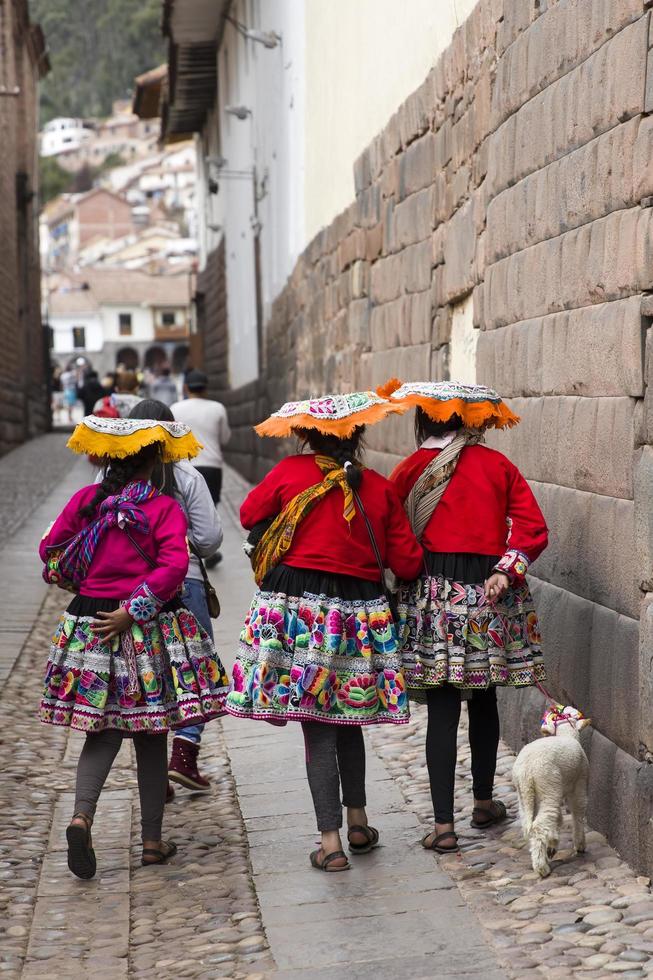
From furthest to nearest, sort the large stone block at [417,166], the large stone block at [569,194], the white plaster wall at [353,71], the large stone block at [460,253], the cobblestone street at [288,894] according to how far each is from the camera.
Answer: the white plaster wall at [353,71], the large stone block at [417,166], the large stone block at [460,253], the large stone block at [569,194], the cobblestone street at [288,894]

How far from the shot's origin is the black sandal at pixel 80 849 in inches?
201

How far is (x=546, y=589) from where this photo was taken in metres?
6.20

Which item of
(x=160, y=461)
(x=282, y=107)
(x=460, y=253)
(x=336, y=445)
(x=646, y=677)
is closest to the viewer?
(x=646, y=677)

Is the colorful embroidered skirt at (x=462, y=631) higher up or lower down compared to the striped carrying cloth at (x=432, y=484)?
lower down

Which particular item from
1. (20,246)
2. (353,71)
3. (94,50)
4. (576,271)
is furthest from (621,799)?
(94,50)

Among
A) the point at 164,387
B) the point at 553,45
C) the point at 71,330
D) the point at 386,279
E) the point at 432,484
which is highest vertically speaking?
the point at 553,45

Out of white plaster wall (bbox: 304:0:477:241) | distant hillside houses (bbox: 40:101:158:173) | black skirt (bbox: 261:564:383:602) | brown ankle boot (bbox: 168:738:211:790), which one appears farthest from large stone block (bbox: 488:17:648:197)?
distant hillside houses (bbox: 40:101:158:173)

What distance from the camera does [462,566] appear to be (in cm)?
532

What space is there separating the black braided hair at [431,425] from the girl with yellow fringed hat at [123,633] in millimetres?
889

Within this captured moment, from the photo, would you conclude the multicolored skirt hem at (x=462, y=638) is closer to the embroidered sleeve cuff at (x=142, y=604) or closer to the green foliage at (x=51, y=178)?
the embroidered sleeve cuff at (x=142, y=604)

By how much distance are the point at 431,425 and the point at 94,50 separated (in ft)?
439

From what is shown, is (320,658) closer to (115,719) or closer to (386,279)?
(115,719)

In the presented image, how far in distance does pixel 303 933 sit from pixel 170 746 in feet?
9.80

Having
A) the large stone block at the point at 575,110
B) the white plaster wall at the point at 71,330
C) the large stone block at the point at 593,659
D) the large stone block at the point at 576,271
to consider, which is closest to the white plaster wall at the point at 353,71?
the large stone block at the point at 575,110
